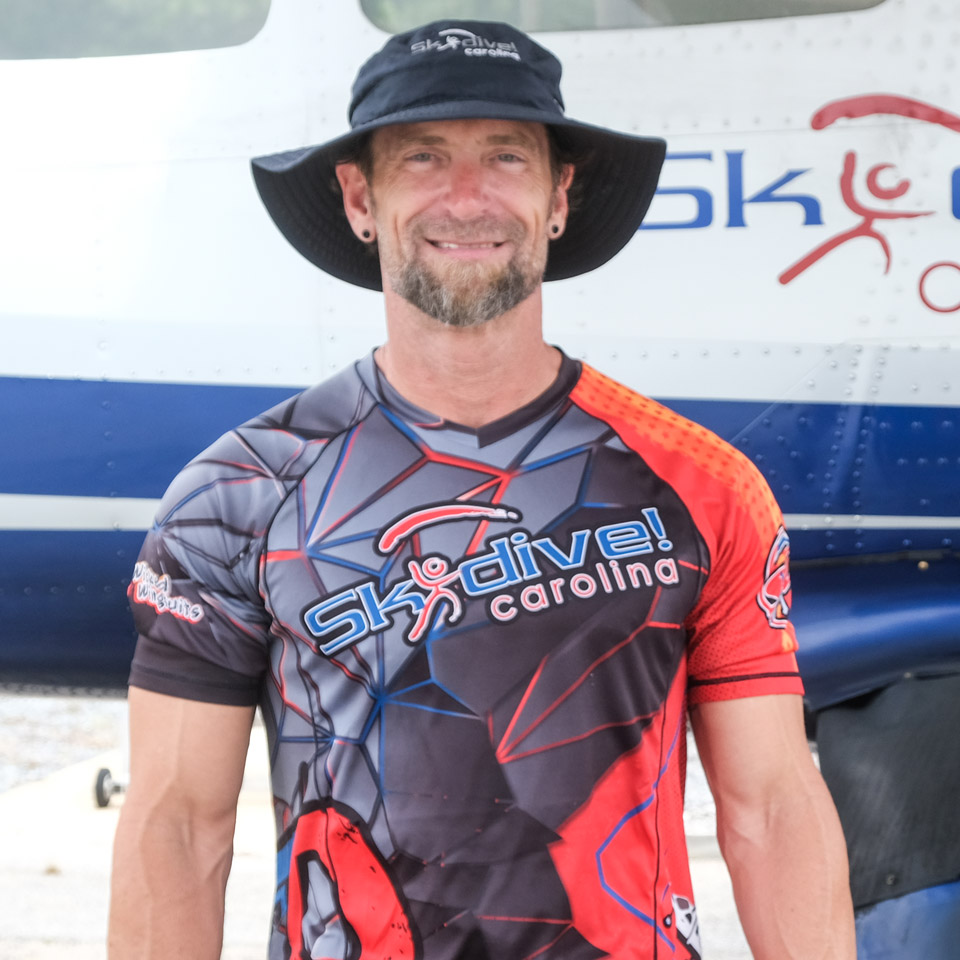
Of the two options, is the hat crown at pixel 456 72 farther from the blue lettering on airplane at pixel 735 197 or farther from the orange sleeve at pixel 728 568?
the blue lettering on airplane at pixel 735 197

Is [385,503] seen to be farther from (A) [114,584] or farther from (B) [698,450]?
(A) [114,584]

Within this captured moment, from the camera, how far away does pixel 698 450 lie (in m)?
1.80

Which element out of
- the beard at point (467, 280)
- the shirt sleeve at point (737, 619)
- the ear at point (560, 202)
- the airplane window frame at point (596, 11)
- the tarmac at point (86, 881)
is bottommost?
the tarmac at point (86, 881)

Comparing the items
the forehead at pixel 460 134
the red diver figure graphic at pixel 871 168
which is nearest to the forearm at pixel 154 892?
the forehead at pixel 460 134

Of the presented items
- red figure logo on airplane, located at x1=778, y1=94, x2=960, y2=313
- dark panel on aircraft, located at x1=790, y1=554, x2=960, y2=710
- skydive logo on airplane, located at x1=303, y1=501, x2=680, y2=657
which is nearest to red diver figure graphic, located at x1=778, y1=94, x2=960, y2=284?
red figure logo on airplane, located at x1=778, y1=94, x2=960, y2=313

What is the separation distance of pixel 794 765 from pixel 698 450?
0.50 m

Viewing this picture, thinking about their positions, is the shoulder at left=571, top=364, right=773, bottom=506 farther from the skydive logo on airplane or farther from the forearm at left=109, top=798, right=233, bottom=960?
the forearm at left=109, top=798, right=233, bottom=960

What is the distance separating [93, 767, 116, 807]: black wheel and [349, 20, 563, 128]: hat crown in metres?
4.15

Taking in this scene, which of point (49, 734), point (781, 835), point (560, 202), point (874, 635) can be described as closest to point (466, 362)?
point (560, 202)

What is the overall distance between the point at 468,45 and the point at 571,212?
0.44 m

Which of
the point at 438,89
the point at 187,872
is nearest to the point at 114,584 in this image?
the point at 187,872

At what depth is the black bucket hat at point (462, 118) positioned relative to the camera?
171 cm

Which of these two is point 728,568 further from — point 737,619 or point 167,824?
point 167,824

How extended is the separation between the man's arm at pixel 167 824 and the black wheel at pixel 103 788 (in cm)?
377
